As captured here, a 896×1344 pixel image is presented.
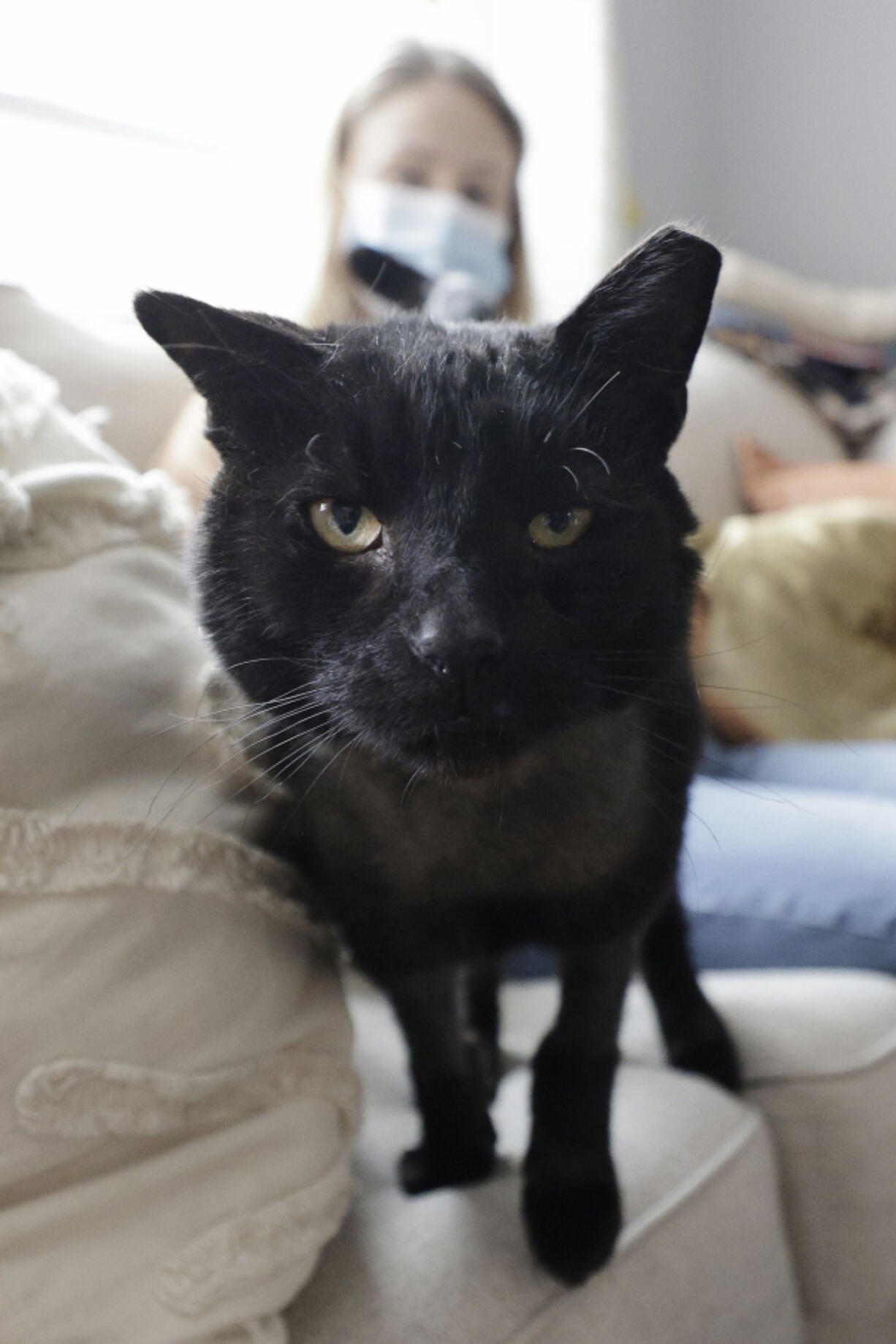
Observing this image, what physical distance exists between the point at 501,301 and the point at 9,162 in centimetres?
69

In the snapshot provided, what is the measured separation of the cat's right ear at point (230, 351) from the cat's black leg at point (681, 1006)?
487 millimetres

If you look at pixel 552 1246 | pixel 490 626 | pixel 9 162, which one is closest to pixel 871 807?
pixel 552 1246

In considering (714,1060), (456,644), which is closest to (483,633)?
(456,644)

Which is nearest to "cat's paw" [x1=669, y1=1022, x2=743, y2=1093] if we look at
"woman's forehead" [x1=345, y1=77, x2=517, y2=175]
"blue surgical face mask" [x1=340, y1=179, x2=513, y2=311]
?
"blue surgical face mask" [x1=340, y1=179, x2=513, y2=311]

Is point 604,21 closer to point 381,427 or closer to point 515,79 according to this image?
point 515,79

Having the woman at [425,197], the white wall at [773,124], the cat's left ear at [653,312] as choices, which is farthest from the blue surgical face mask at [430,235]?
the white wall at [773,124]

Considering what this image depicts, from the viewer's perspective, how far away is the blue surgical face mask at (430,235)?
1.25 m

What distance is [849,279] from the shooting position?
3.20m

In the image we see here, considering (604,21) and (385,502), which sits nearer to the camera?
(385,502)

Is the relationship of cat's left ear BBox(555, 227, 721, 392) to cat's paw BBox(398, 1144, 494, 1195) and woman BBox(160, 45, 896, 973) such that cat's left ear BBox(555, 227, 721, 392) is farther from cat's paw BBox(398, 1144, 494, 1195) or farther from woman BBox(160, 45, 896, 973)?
cat's paw BBox(398, 1144, 494, 1195)

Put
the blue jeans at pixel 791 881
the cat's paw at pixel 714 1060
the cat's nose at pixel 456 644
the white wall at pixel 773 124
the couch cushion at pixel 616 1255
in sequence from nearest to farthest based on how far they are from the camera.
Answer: the cat's nose at pixel 456 644, the couch cushion at pixel 616 1255, the cat's paw at pixel 714 1060, the blue jeans at pixel 791 881, the white wall at pixel 773 124

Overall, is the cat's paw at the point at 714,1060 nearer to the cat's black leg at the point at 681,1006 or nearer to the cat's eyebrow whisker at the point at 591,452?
the cat's black leg at the point at 681,1006

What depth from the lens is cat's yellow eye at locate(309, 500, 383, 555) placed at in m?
0.56

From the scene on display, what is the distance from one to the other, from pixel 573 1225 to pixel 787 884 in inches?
18.4
